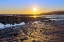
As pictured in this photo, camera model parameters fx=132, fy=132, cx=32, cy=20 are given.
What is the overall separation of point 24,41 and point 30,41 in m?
0.50

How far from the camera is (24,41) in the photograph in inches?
429

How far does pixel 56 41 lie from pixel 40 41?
52.8 inches

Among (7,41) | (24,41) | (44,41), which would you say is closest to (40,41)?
(44,41)

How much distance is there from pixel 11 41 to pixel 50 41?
128 inches

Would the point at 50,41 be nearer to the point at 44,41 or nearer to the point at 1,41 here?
the point at 44,41

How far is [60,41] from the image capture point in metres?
10.9

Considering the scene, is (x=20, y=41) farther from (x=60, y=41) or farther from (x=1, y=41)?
(x=60, y=41)

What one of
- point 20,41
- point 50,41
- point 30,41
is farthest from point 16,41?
point 50,41

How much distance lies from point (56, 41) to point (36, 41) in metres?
1.68

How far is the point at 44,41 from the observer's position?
1098 centimetres

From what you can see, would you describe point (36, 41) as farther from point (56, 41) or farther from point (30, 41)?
point (56, 41)

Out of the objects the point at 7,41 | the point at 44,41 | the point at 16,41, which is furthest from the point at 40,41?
the point at 7,41

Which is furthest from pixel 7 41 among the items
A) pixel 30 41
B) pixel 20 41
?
pixel 30 41

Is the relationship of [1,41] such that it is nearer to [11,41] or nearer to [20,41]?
[11,41]
